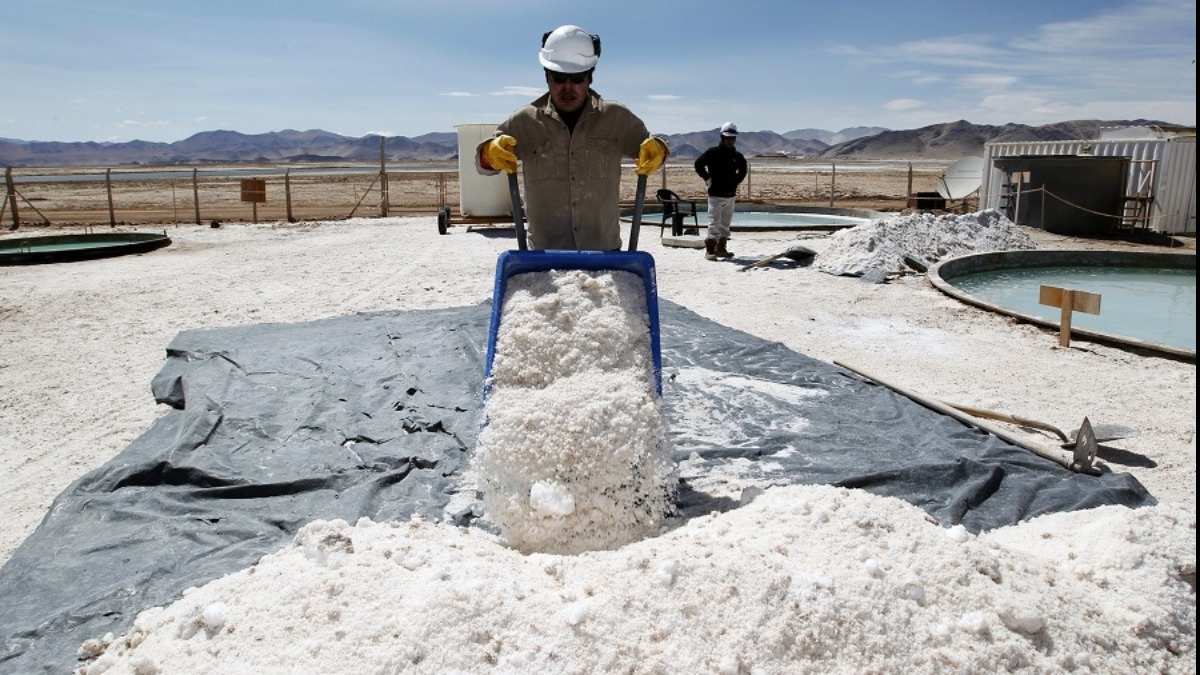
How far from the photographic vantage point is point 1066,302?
570 centimetres

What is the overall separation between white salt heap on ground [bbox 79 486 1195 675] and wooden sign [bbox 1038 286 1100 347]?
3.46 metres

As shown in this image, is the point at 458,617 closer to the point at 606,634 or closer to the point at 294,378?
the point at 606,634

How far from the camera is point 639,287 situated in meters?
3.44

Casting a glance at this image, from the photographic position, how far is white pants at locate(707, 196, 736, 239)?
10124 millimetres

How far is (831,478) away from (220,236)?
40.5ft

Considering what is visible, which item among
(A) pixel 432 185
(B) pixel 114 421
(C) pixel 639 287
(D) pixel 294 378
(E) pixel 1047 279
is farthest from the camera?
(A) pixel 432 185

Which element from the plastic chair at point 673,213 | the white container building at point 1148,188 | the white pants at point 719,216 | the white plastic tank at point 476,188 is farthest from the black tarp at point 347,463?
the white container building at point 1148,188

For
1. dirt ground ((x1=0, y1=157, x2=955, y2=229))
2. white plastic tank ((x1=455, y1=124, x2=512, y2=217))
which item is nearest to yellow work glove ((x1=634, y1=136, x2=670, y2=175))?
white plastic tank ((x1=455, y1=124, x2=512, y2=217))

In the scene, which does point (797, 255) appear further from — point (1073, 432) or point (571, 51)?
point (571, 51)

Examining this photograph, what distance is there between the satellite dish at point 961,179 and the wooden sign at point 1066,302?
11.5 m

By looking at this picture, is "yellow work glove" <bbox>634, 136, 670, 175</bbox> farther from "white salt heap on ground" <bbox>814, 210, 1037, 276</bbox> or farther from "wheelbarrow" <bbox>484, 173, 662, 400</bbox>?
"white salt heap on ground" <bbox>814, 210, 1037, 276</bbox>

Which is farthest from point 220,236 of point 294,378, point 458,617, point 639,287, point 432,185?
point 432,185

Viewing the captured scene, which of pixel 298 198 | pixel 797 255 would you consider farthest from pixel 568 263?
pixel 298 198

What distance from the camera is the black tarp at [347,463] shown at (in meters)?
2.76
